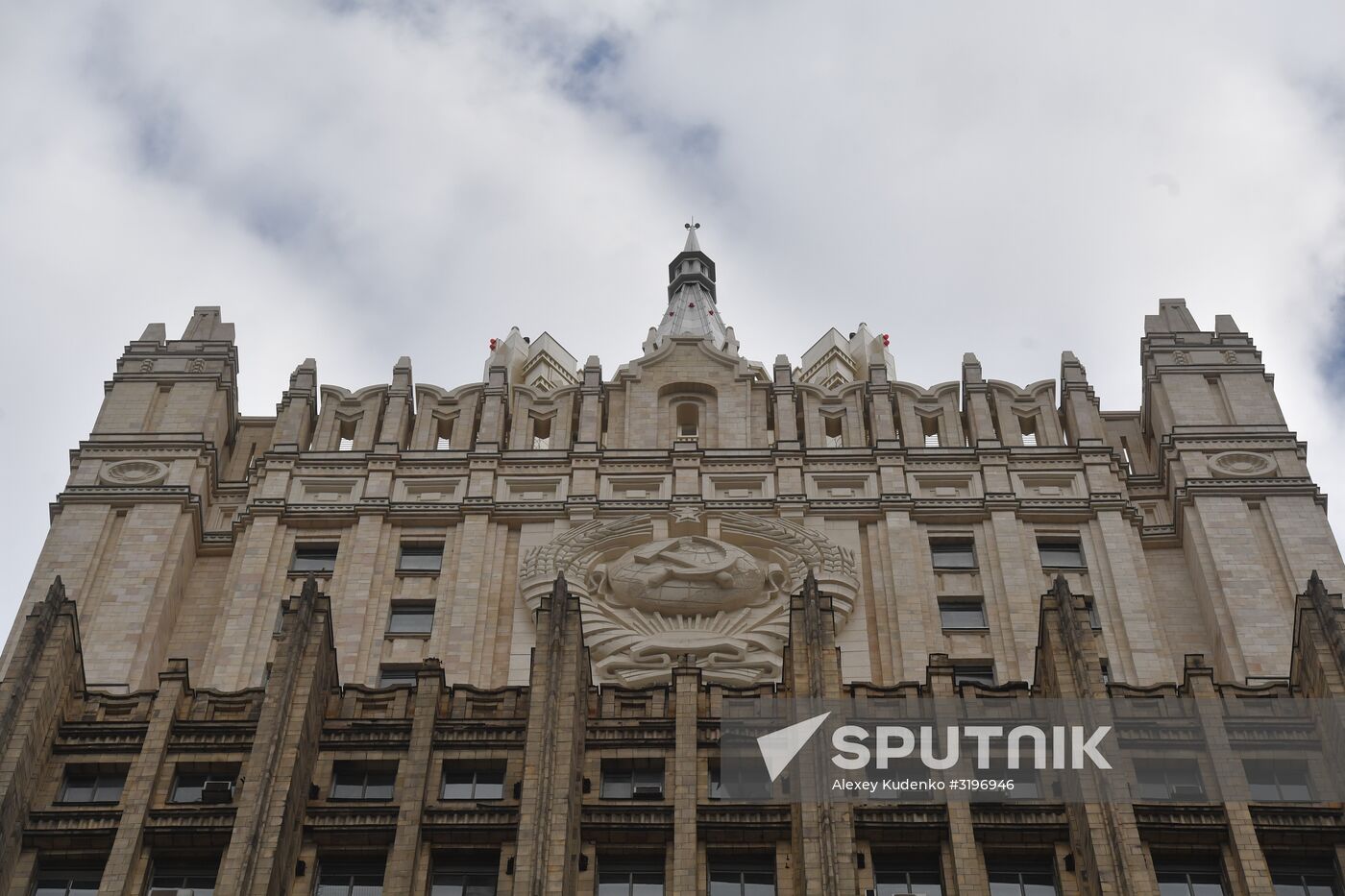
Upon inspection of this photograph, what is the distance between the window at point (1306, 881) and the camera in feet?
144

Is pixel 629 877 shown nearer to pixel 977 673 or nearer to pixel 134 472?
pixel 977 673

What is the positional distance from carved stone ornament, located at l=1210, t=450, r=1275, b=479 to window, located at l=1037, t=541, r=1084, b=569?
4.73 metres

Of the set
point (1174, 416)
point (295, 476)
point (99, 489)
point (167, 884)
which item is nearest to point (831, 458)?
point (1174, 416)

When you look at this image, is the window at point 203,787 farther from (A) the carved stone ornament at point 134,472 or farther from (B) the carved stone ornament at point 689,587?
(A) the carved stone ornament at point 134,472

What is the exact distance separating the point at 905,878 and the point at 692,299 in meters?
45.3

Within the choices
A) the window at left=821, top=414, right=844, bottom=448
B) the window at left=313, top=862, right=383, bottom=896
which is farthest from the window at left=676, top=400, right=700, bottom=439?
the window at left=313, top=862, right=383, bottom=896

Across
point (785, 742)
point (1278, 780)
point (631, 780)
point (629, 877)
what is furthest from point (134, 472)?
point (1278, 780)

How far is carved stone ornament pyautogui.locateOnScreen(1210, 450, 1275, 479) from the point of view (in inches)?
2375

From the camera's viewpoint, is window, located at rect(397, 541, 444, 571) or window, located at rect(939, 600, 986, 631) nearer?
window, located at rect(939, 600, 986, 631)

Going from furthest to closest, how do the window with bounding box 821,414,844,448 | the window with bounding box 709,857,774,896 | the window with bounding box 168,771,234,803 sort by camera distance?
the window with bounding box 821,414,844,448
the window with bounding box 168,771,234,803
the window with bounding box 709,857,774,896

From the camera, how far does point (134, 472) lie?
200 ft

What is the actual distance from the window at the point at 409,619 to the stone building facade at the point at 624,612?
10 centimetres

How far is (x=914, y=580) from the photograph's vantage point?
57.2 meters

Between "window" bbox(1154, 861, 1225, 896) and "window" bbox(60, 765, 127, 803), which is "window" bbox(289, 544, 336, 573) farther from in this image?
"window" bbox(1154, 861, 1225, 896)
